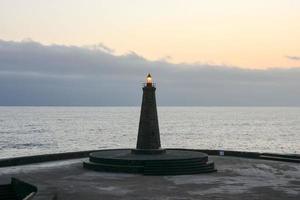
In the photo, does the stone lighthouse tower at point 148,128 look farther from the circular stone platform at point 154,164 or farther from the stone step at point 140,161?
the stone step at point 140,161

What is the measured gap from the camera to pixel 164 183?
21797mm

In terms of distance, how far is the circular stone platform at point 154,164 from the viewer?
2484 centimetres

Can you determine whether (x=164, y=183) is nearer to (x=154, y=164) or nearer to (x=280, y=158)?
(x=154, y=164)

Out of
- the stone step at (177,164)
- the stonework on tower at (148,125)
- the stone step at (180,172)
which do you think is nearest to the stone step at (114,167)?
the stone step at (177,164)

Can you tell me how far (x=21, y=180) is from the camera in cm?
2112

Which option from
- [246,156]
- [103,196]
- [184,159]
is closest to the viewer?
[103,196]

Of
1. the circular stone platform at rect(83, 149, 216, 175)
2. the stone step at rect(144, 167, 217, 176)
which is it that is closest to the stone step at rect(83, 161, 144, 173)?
the circular stone platform at rect(83, 149, 216, 175)

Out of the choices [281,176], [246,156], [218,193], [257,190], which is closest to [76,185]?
[218,193]

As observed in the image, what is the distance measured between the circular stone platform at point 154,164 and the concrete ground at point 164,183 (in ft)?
2.48

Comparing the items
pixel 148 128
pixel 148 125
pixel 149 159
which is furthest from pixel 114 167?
pixel 148 125

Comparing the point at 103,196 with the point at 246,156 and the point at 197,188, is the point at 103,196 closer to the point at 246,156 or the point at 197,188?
the point at 197,188

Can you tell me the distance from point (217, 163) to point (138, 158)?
5.87 meters

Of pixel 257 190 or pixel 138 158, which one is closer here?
pixel 257 190

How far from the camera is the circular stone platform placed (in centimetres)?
2484
